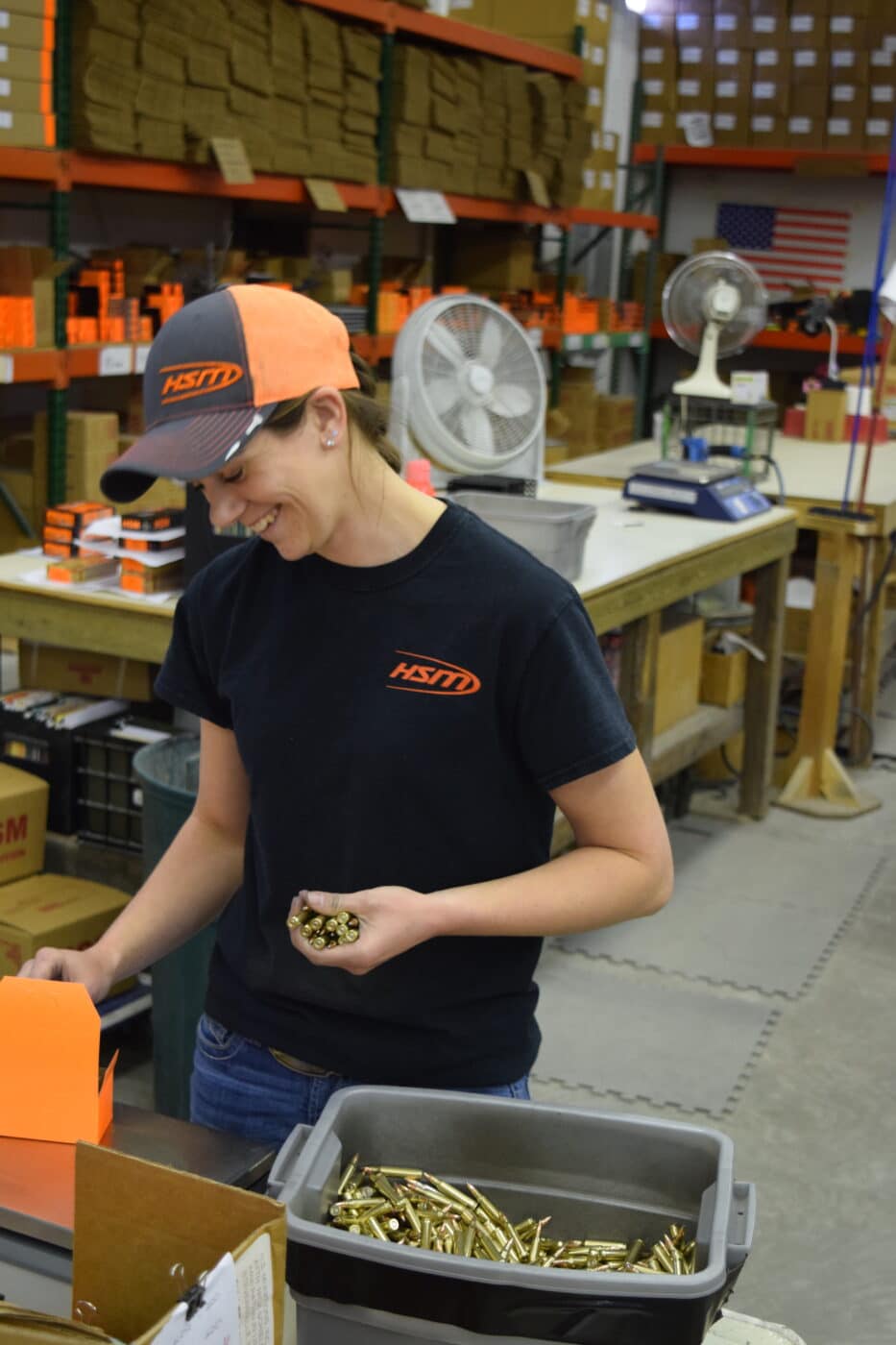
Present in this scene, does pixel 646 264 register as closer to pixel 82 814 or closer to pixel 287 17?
pixel 287 17

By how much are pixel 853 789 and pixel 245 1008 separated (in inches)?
148

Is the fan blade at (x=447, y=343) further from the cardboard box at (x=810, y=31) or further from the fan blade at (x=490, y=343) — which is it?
the cardboard box at (x=810, y=31)

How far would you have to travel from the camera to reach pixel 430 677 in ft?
4.36

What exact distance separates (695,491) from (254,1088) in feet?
10.1

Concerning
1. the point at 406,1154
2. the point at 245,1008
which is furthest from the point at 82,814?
the point at 406,1154

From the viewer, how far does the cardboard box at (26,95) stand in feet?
15.0

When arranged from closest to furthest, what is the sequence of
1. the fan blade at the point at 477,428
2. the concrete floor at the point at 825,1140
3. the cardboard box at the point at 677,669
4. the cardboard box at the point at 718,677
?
the concrete floor at the point at 825,1140 < the fan blade at the point at 477,428 < the cardboard box at the point at 677,669 < the cardboard box at the point at 718,677

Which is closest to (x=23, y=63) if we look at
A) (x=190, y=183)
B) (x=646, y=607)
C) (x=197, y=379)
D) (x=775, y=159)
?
(x=190, y=183)

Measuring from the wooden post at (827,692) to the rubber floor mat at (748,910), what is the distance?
0.63 ft

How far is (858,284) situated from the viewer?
31.9 ft

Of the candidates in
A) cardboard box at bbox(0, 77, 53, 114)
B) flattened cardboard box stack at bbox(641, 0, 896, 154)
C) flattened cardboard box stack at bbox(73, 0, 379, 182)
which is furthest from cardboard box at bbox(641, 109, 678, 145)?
cardboard box at bbox(0, 77, 53, 114)

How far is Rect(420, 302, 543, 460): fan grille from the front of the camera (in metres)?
3.38

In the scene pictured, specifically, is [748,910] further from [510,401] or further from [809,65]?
[809,65]

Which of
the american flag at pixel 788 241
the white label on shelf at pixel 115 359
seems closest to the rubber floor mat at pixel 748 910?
the white label on shelf at pixel 115 359
